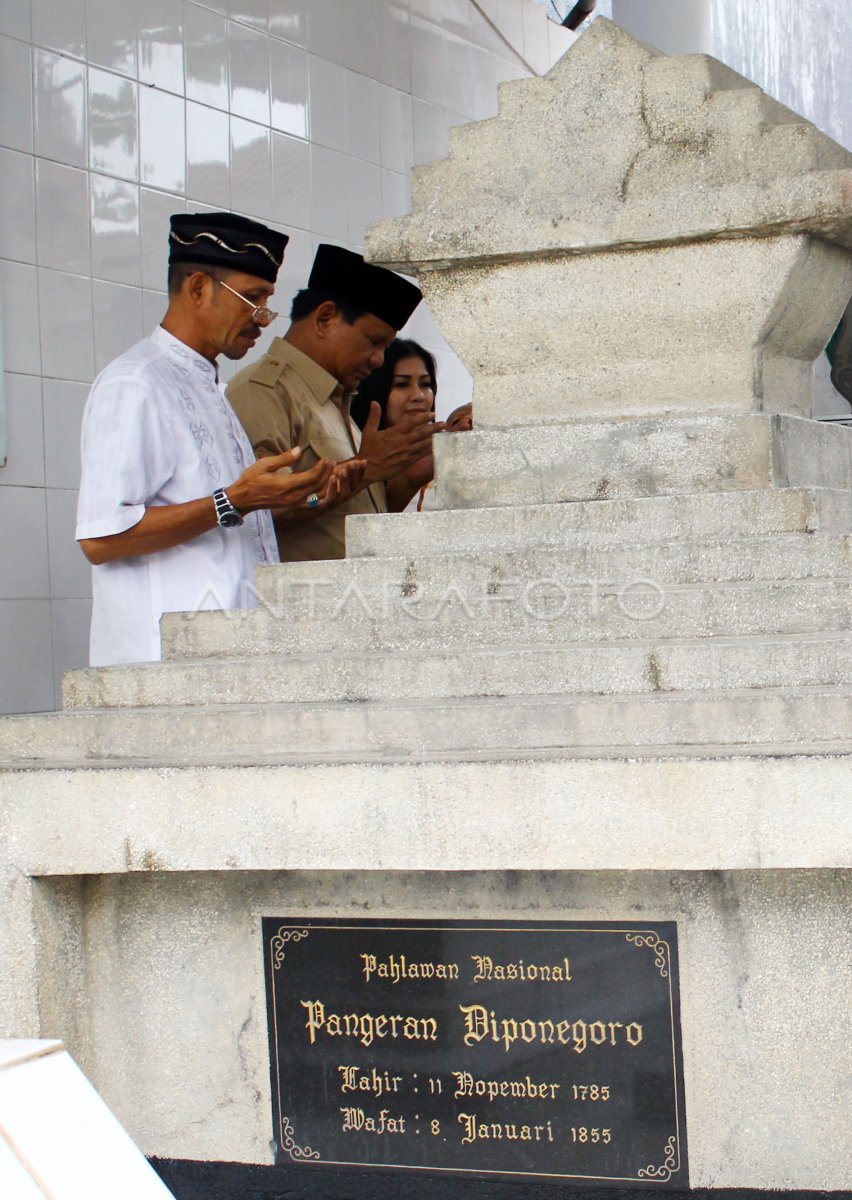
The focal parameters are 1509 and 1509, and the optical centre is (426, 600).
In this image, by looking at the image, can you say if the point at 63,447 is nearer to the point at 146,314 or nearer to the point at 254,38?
the point at 146,314

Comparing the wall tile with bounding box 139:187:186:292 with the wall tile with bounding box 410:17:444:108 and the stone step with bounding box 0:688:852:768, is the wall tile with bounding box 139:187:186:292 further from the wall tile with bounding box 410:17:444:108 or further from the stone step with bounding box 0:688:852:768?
the stone step with bounding box 0:688:852:768

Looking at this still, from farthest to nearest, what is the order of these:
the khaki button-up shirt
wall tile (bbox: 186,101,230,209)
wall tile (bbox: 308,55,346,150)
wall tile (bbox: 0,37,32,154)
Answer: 1. wall tile (bbox: 308,55,346,150)
2. wall tile (bbox: 186,101,230,209)
3. wall tile (bbox: 0,37,32,154)
4. the khaki button-up shirt

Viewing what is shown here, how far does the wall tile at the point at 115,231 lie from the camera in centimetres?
399

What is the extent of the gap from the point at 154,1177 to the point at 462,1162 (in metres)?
1.04

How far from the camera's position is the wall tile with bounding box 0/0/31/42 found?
12.2 feet

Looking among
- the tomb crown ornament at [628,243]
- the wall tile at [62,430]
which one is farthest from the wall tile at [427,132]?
the tomb crown ornament at [628,243]

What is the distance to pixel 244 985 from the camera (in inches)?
86.4

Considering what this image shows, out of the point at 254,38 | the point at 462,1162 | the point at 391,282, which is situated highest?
the point at 254,38

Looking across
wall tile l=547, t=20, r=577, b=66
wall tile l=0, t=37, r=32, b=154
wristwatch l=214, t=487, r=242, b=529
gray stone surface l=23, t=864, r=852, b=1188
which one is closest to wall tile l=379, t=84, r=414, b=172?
wall tile l=547, t=20, r=577, b=66

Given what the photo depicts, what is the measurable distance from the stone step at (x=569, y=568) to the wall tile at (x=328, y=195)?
2808 mm

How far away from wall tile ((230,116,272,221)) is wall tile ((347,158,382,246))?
1.49 feet

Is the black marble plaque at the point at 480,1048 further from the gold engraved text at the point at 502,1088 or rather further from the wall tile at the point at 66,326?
the wall tile at the point at 66,326

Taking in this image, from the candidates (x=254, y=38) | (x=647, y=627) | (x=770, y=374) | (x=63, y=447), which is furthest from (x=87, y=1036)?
(x=254, y=38)

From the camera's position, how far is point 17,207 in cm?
376
